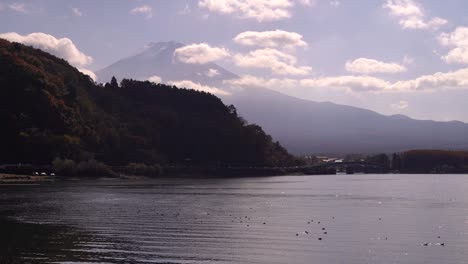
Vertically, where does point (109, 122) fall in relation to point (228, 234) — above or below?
above

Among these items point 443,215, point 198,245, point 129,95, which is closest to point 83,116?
point 129,95

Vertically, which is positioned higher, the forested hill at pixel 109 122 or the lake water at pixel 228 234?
the forested hill at pixel 109 122

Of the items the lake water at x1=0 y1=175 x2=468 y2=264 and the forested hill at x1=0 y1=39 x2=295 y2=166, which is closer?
the lake water at x1=0 y1=175 x2=468 y2=264

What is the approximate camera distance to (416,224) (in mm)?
37344

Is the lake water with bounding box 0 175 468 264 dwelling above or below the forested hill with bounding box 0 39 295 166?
below

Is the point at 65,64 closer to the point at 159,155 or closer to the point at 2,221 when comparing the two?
the point at 159,155

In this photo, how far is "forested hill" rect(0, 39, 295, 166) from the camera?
111 m

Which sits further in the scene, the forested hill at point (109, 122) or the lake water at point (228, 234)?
the forested hill at point (109, 122)

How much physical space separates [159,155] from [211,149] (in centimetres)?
2188

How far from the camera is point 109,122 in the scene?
5502 inches

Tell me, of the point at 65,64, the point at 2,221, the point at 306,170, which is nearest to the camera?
the point at 2,221

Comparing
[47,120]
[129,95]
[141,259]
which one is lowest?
[141,259]

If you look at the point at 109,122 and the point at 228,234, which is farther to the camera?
the point at 109,122

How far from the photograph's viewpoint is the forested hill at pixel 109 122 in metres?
111
